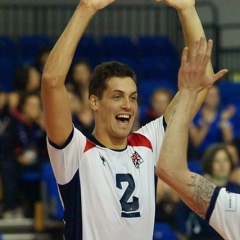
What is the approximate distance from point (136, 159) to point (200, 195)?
2.78ft

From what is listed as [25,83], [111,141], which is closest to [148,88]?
[25,83]

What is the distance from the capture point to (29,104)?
271 inches

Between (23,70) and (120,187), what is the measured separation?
3965 mm

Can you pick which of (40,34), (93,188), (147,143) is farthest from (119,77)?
(40,34)

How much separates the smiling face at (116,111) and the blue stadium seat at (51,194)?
2956 mm

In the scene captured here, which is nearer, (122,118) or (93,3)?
(93,3)

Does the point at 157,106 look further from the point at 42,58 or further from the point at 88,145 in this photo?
the point at 88,145

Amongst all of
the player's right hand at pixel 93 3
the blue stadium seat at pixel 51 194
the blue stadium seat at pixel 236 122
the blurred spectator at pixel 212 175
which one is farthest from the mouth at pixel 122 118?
the blue stadium seat at pixel 236 122

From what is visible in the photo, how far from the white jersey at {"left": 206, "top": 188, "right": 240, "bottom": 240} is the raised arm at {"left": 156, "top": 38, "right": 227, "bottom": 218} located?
47 mm

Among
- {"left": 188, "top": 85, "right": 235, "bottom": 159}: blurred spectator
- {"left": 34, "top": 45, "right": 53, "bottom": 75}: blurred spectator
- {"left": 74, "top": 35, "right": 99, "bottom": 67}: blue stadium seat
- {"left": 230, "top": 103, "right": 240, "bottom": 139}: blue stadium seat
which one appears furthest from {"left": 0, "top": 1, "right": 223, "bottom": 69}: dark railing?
{"left": 188, "top": 85, "right": 235, "bottom": 159}: blurred spectator

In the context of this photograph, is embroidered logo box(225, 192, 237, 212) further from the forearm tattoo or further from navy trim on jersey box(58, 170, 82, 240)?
navy trim on jersey box(58, 170, 82, 240)

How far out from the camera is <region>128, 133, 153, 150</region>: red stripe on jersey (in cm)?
364

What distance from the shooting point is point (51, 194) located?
6.50m

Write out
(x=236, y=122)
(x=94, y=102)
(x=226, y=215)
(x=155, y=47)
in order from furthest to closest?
(x=155, y=47) → (x=236, y=122) → (x=94, y=102) → (x=226, y=215)
